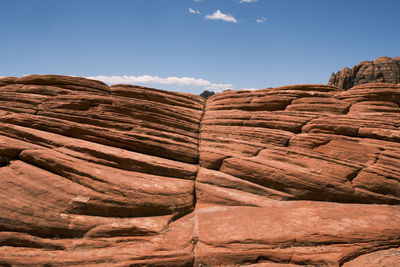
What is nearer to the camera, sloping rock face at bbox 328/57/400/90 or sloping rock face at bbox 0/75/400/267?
sloping rock face at bbox 0/75/400/267

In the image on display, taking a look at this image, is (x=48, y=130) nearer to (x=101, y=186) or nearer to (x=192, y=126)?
(x=101, y=186)

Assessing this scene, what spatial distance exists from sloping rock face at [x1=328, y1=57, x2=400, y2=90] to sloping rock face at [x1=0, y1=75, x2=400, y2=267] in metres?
59.5

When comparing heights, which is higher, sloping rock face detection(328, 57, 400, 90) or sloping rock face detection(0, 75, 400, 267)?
sloping rock face detection(328, 57, 400, 90)

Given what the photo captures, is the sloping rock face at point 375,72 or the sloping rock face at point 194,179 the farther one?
the sloping rock face at point 375,72

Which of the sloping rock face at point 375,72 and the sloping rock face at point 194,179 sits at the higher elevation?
the sloping rock face at point 375,72

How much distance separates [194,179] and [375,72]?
7600 centimetres

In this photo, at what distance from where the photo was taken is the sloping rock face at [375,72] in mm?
67438

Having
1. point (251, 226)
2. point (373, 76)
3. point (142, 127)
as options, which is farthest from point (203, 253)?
point (373, 76)

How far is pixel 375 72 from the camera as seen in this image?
68.1 m

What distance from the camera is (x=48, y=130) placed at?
49.6 ft

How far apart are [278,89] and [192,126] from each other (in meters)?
9.75

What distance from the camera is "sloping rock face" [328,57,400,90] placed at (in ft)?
221

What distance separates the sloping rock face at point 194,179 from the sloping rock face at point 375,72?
59.5m

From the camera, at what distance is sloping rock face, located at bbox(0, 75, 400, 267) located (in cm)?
947
